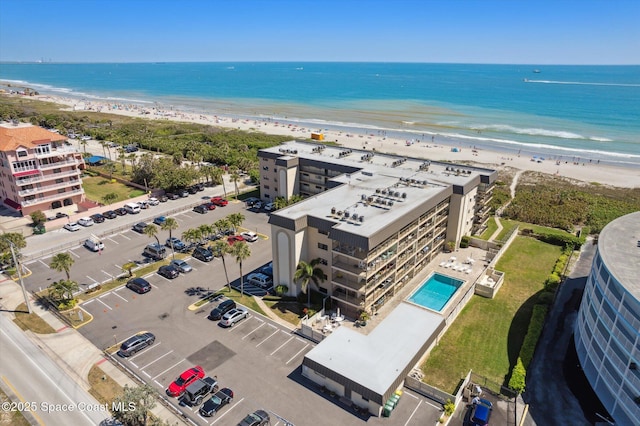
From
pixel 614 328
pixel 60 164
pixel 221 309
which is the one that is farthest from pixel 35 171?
pixel 614 328

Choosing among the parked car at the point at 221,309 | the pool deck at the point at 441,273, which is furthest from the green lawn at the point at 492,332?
the parked car at the point at 221,309

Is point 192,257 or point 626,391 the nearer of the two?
point 626,391

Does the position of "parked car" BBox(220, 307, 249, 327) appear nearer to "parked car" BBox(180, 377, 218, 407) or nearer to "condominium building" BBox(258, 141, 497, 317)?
"condominium building" BBox(258, 141, 497, 317)

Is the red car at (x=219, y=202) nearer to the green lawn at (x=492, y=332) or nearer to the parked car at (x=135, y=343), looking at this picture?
the parked car at (x=135, y=343)

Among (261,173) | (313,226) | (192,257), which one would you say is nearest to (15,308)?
(192,257)

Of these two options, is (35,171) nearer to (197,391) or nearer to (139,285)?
(139,285)

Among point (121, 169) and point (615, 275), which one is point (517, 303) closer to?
point (615, 275)

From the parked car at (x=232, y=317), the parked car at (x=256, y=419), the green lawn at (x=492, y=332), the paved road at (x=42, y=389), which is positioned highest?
the parked car at (x=232, y=317)
